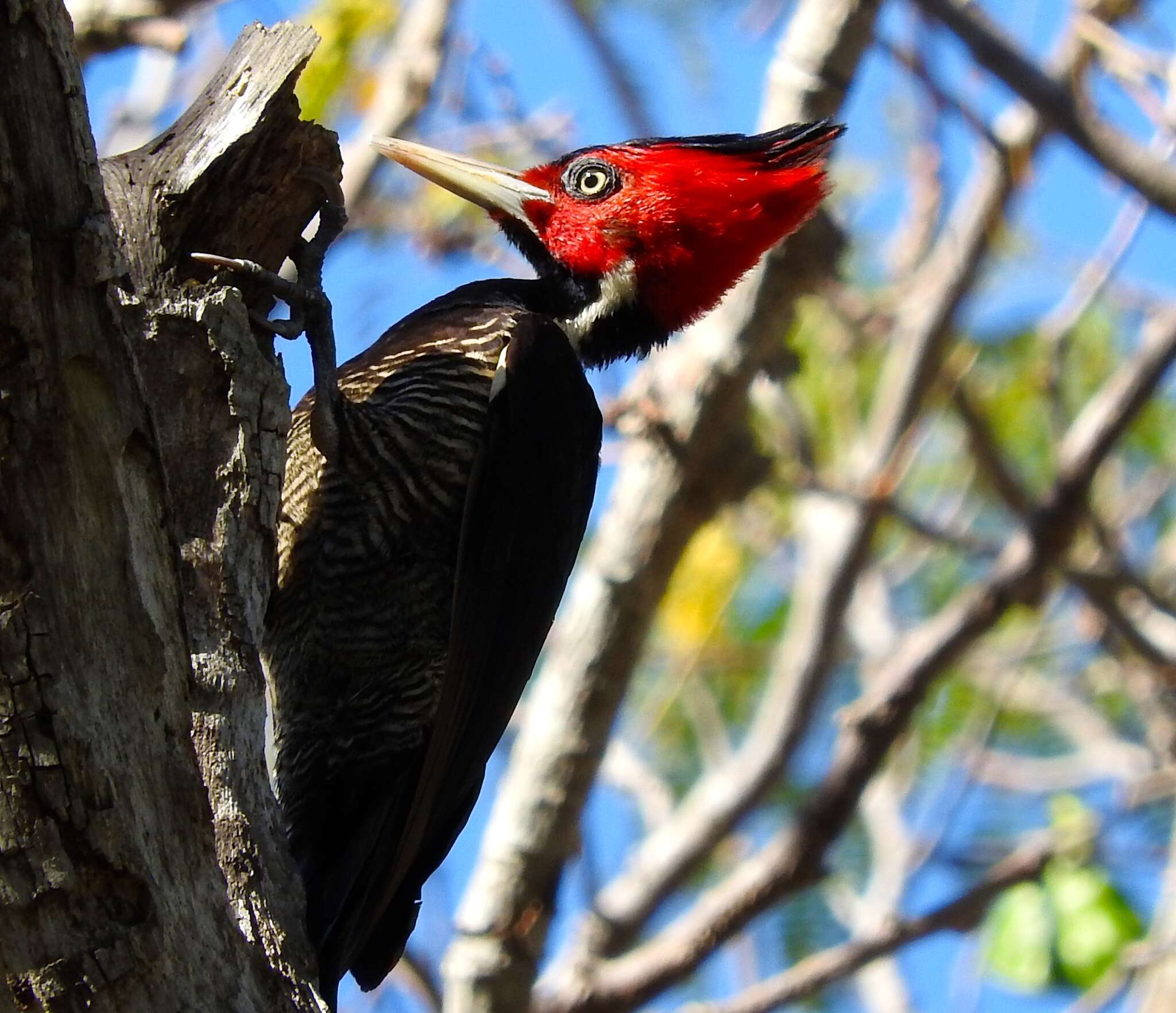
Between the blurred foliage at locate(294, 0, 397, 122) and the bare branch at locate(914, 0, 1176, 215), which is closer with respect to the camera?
the bare branch at locate(914, 0, 1176, 215)

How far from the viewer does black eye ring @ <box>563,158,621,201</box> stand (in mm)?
4605

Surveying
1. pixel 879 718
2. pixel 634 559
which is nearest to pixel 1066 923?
pixel 879 718

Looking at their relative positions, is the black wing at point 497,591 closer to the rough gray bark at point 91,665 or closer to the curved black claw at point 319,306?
the curved black claw at point 319,306

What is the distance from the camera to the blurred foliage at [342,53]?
5.68 m

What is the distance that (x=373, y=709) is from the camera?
12.9ft

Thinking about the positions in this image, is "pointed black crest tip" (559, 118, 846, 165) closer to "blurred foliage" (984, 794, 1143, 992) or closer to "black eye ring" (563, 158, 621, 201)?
"black eye ring" (563, 158, 621, 201)

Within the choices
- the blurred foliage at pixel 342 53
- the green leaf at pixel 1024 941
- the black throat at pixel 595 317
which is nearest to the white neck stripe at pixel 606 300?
the black throat at pixel 595 317

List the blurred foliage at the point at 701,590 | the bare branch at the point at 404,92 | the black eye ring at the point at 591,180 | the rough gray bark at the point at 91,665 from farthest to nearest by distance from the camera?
1. the blurred foliage at the point at 701,590
2. the bare branch at the point at 404,92
3. the black eye ring at the point at 591,180
4. the rough gray bark at the point at 91,665

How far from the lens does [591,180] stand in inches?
Answer: 183

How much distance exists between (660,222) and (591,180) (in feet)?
0.95

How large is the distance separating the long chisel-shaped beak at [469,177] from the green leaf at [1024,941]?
8.82ft

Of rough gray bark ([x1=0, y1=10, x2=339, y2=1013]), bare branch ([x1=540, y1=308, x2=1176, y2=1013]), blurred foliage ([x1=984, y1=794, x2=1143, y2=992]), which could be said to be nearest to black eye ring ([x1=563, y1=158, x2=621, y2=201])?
bare branch ([x1=540, y1=308, x2=1176, y2=1013])

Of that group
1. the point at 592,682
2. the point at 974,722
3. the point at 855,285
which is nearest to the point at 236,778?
the point at 592,682

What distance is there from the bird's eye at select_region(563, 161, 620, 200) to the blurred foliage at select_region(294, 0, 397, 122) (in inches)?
49.0
